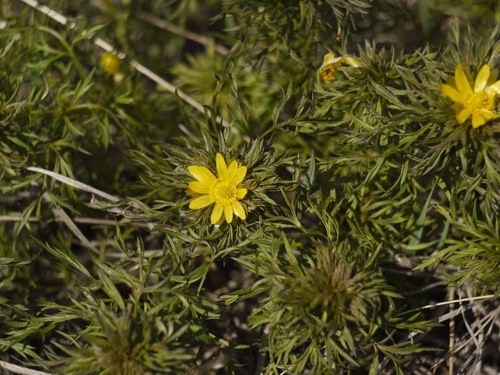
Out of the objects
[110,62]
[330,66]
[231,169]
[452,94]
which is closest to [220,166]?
[231,169]

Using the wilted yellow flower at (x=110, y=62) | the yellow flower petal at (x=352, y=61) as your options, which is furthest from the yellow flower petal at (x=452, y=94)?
the wilted yellow flower at (x=110, y=62)

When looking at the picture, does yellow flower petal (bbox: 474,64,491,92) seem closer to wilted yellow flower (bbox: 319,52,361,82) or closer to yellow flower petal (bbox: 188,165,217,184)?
wilted yellow flower (bbox: 319,52,361,82)

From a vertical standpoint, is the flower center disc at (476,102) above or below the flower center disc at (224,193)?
above

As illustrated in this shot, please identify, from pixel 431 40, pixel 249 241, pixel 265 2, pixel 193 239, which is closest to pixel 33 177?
pixel 193 239

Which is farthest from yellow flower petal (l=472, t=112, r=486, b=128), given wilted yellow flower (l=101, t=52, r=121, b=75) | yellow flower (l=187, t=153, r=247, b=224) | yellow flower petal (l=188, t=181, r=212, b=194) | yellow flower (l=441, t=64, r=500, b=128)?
wilted yellow flower (l=101, t=52, r=121, b=75)

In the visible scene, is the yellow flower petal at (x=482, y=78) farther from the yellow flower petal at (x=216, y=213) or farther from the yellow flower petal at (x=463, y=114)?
the yellow flower petal at (x=216, y=213)

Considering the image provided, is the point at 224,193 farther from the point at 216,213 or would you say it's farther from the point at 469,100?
the point at 469,100

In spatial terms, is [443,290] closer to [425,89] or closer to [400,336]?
[400,336]
